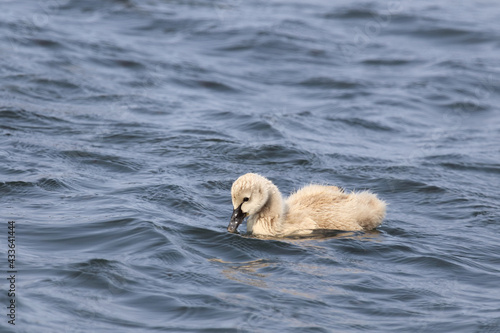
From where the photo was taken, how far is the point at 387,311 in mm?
7281

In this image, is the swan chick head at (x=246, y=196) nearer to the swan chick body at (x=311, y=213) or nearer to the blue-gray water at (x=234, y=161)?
the swan chick body at (x=311, y=213)

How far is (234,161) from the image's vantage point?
11617mm

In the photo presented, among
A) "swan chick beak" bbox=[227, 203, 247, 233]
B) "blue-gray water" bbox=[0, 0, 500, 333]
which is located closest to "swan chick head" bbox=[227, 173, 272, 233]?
"swan chick beak" bbox=[227, 203, 247, 233]

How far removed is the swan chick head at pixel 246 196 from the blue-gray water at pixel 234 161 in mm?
220

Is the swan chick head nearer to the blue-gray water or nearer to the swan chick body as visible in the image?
the swan chick body

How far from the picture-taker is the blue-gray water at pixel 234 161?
7.27m

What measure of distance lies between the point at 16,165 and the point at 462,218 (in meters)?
5.62

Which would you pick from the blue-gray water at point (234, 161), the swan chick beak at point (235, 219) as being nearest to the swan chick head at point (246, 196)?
the swan chick beak at point (235, 219)

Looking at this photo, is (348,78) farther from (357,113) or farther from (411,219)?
(411,219)

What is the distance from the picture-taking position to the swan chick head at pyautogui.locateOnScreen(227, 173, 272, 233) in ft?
28.7

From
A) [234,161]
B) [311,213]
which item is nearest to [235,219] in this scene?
[311,213]

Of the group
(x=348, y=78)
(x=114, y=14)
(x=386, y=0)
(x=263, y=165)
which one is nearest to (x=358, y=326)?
(x=263, y=165)

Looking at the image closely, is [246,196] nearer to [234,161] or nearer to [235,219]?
[235,219]

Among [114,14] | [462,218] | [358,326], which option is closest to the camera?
[358,326]
